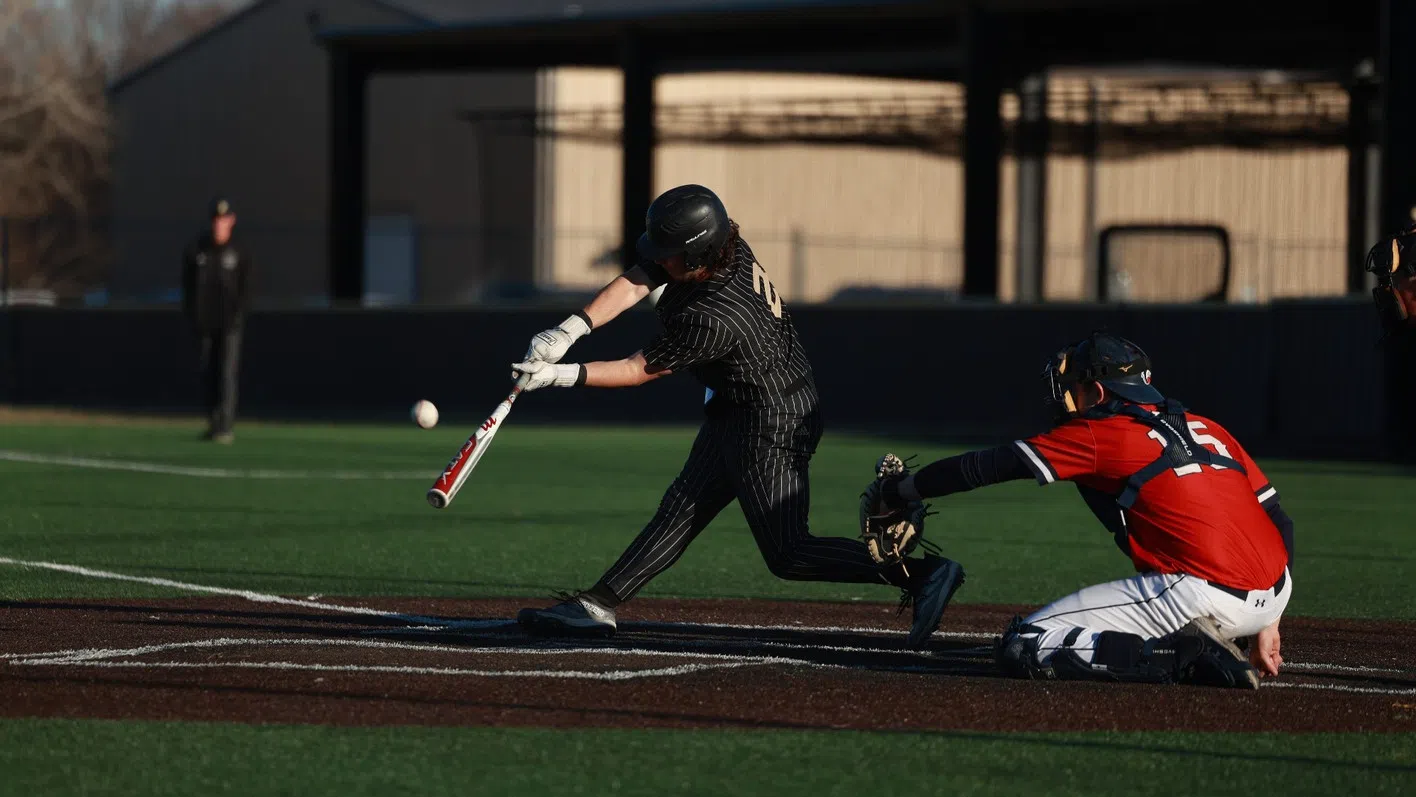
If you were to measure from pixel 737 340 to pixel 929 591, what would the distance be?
1.19 m

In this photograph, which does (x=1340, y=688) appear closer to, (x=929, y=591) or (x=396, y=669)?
(x=929, y=591)

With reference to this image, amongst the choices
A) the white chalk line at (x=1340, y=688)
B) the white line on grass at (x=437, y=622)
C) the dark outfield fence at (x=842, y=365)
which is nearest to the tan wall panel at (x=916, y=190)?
the dark outfield fence at (x=842, y=365)

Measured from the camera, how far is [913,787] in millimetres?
5613

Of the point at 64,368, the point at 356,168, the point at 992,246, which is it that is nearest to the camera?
the point at 992,246

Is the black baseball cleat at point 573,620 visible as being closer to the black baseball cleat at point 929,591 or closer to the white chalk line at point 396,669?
the white chalk line at point 396,669

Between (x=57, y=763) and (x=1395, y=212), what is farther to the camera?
(x=1395, y=212)

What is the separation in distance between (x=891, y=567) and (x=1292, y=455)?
13.9 metres

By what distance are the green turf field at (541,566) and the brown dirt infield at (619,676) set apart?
0.99ft

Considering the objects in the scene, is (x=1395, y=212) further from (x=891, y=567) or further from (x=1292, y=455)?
(x=891, y=567)

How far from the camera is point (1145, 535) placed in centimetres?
752

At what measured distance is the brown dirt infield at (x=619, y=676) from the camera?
6.58 meters

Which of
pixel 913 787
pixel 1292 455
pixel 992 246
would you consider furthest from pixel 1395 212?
pixel 913 787

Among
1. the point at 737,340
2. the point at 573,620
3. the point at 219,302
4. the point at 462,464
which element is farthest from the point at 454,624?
the point at 219,302

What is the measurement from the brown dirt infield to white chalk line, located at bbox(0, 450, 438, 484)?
764 cm
